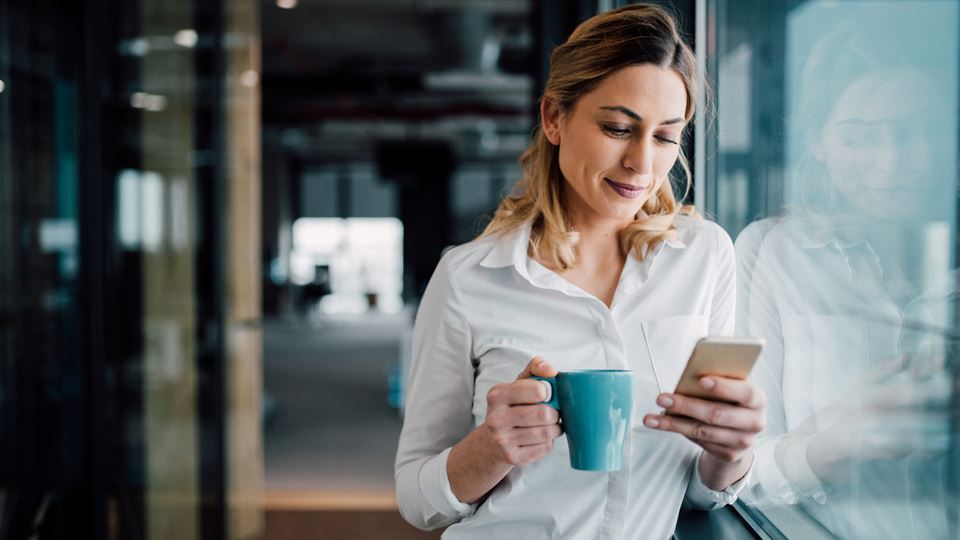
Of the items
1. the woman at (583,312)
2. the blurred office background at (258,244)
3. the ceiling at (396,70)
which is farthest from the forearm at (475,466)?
the ceiling at (396,70)

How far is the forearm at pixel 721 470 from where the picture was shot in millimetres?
993

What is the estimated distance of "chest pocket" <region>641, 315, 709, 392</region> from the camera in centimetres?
105

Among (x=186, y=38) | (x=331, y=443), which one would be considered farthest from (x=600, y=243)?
(x=331, y=443)

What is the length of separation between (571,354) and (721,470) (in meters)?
0.24

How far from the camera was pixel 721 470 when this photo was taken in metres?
1.01

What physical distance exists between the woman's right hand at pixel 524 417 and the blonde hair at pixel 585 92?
11.6 inches

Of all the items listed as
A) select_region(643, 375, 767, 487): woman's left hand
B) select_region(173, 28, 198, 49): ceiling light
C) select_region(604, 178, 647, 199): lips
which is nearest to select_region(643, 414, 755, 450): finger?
select_region(643, 375, 767, 487): woman's left hand

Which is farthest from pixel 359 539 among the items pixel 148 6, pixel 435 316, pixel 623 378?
pixel 623 378

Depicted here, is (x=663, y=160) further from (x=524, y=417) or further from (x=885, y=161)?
(x=524, y=417)

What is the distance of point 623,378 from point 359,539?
324 centimetres

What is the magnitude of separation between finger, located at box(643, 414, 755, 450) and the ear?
0.48 metres

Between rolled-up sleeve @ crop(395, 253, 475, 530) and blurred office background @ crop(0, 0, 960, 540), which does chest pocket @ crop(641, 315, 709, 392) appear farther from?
rolled-up sleeve @ crop(395, 253, 475, 530)

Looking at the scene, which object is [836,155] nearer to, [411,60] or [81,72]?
[81,72]

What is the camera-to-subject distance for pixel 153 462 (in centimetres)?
333
